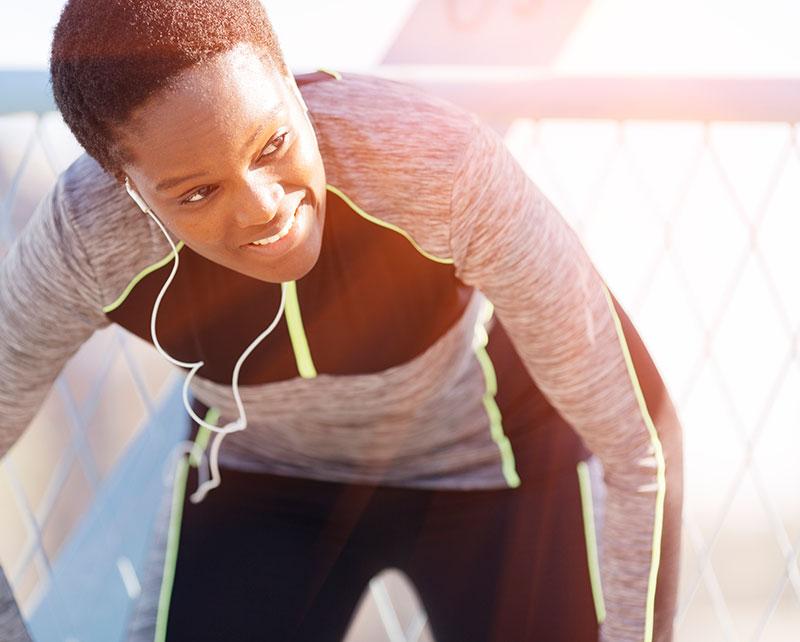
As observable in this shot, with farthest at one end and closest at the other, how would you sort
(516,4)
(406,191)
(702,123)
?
1. (516,4)
2. (702,123)
3. (406,191)

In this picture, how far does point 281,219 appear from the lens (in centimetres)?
82

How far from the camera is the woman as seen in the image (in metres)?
0.77

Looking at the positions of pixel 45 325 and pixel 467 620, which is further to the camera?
pixel 467 620

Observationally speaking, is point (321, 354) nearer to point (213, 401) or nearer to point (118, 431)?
point (213, 401)

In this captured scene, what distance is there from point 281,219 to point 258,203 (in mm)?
32

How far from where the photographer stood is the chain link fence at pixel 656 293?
1288 mm

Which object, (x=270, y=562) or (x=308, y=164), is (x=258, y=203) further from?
(x=270, y=562)

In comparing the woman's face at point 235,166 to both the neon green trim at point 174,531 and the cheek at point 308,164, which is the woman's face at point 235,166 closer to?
the cheek at point 308,164

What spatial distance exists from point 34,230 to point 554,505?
1.90 ft

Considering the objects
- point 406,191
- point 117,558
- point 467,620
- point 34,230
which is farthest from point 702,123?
point 117,558

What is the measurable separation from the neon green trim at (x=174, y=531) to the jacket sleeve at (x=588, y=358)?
0.39 meters

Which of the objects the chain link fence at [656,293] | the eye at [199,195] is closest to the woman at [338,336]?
the eye at [199,195]

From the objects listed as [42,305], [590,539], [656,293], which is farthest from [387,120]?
[656,293]

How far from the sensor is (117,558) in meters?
1.55
